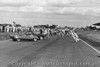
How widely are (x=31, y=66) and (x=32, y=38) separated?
2772 cm

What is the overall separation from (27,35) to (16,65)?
2745 cm

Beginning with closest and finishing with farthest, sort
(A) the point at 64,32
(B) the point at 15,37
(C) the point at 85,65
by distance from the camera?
(C) the point at 85,65 < (B) the point at 15,37 < (A) the point at 64,32

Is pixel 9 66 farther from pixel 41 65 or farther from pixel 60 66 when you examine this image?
pixel 60 66

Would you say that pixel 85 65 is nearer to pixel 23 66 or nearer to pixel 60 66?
pixel 60 66

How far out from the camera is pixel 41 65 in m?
12.0

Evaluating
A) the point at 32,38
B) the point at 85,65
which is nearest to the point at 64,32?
the point at 32,38

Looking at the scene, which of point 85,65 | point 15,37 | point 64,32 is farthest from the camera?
point 64,32

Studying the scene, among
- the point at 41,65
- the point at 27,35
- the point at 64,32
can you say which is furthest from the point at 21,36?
the point at 64,32

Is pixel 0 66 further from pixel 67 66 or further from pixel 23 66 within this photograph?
pixel 67 66

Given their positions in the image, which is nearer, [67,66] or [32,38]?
[67,66]

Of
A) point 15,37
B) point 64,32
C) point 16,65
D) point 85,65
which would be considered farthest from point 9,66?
point 64,32

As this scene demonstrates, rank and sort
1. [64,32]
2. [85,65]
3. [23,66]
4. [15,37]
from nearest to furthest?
[23,66] < [85,65] < [15,37] < [64,32]

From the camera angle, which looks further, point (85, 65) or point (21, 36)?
point (21, 36)

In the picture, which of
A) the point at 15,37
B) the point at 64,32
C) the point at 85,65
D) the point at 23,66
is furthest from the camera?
the point at 64,32
